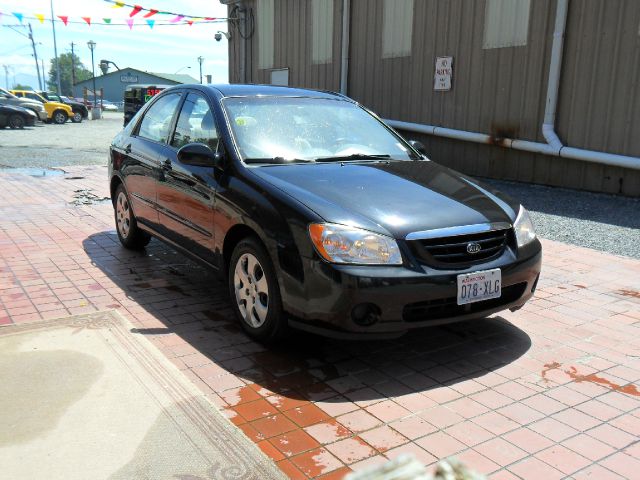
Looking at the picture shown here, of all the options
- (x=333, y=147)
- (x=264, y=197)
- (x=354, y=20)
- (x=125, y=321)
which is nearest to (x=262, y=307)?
(x=264, y=197)

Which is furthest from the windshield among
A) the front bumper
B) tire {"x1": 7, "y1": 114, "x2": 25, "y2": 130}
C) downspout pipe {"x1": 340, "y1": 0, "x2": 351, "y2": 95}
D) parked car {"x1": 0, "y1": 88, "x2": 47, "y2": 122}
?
parked car {"x1": 0, "y1": 88, "x2": 47, "y2": 122}

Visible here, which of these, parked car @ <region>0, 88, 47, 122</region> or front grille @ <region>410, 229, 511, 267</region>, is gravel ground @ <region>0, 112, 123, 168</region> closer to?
parked car @ <region>0, 88, 47, 122</region>

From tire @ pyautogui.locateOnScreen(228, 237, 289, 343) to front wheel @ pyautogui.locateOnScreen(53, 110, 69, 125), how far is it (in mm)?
30838

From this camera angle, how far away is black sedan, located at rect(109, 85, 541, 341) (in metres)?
3.35

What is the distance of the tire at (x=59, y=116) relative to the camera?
31.3 m

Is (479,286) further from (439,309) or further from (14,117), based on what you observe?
(14,117)

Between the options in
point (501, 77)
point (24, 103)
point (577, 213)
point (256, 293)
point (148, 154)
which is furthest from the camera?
point (24, 103)

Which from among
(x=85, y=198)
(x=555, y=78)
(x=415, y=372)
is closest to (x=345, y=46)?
(x=555, y=78)

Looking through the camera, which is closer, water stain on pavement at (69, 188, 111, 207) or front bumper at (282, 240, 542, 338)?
front bumper at (282, 240, 542, 338)

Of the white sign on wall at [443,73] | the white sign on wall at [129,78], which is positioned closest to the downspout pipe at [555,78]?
the white sign on wall at [443,73]

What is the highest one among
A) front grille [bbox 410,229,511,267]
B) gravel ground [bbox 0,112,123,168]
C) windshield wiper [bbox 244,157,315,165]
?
windshield wiper [bbox 244,157,315,165]

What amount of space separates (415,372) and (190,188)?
2.19 meters

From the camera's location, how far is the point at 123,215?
632 centimetres

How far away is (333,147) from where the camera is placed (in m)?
4.54
